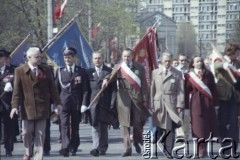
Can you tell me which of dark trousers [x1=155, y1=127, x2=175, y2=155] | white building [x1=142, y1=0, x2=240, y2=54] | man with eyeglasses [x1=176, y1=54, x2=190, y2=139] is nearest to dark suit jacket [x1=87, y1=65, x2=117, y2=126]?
dark trousers [x1=155, y1=127, x2=175, y2=155]

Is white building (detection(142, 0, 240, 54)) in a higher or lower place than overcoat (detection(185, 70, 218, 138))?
higher

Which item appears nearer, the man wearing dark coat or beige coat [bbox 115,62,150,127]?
the man wearing dark coat

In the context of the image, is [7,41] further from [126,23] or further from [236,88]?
[236,88]

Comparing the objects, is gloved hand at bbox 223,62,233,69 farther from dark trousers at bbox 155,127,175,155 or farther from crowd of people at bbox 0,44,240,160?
dark trousers at bbox 155,127,175,155

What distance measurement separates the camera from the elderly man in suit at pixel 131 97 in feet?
37.9

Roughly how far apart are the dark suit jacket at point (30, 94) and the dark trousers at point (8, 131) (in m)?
1.78

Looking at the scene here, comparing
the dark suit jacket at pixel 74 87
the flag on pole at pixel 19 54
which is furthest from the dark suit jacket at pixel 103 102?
the flag on pole at pixel 19 54

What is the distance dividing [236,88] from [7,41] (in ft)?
73.3

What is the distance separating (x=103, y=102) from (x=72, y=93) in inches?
25.2

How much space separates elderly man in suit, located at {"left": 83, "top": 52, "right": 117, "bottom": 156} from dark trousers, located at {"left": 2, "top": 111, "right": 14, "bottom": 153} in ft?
5.04

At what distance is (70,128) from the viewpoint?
11.7m

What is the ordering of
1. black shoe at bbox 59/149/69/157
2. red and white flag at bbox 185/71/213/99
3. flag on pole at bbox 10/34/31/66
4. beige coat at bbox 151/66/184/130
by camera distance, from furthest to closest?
1. flag on pole at bbox 10/34/31/66
2. black shoe at bbox 59/149/69/157
3. beige coat at bbox 151/66/184/130
4. red and white flag at bbox 185/71/213/99

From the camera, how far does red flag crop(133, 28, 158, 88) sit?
13555 mm

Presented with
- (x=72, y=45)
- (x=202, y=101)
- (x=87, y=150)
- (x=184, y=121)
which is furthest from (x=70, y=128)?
(x=72, y=45)
